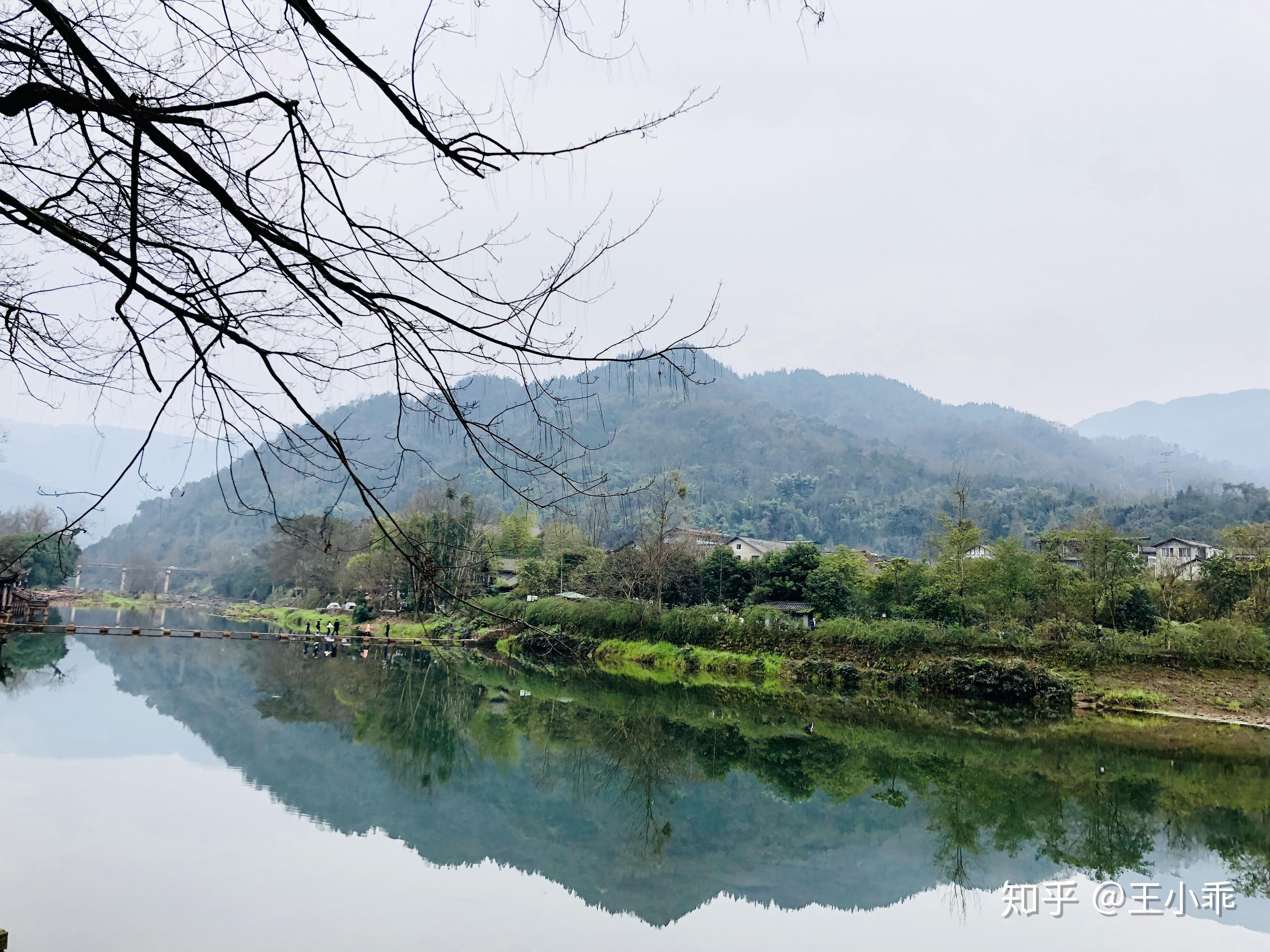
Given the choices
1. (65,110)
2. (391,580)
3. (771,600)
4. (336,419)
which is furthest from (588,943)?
(771,600)

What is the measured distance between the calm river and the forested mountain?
58.1 ft

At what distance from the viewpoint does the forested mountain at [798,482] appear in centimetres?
6550

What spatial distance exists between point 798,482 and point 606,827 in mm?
77500

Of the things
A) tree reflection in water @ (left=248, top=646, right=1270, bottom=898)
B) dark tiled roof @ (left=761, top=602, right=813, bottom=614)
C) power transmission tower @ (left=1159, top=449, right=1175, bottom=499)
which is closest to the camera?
→ tree reflection in water @ (left=248, top=646, right=1270, bottom=898)

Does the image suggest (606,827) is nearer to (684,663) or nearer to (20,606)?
(684,663)

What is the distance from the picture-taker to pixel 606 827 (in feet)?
25.5

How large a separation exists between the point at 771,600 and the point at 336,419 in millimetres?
21239

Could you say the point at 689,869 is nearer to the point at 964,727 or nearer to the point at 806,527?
the point at 964,727

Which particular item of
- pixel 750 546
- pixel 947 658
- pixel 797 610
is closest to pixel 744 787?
pixel 947 658

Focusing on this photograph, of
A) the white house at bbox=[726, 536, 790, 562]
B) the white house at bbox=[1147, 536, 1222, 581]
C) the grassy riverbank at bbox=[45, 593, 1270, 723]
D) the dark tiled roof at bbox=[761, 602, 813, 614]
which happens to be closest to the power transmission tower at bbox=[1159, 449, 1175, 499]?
the white house at bbox=[1147, 536, 1222, 581]

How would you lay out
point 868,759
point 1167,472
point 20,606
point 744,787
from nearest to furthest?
point 744,787 < point 868,759 < point 20,606 < point 1167,472

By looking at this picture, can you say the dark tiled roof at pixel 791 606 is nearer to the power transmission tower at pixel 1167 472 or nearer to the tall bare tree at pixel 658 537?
the tall bare tree at pixel 658 537

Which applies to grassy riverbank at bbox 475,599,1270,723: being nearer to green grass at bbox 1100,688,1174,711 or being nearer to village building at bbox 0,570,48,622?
green grass at bbox 1100,688,1174,711

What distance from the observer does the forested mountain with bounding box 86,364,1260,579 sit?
215 feet
